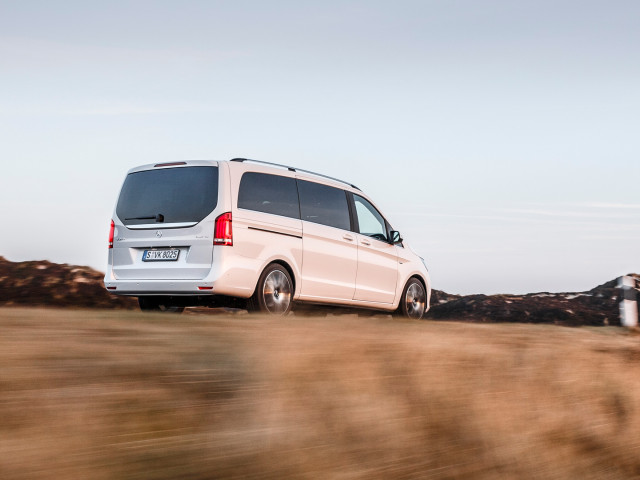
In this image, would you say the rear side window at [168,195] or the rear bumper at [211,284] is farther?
the rear side window at [168,195]

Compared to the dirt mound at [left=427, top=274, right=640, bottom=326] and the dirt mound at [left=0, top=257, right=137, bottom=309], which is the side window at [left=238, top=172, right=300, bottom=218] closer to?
the dirt mound at [left=0, top=257, right=137, bottom=309]

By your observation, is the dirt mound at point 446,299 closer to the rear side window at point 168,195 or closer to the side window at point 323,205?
the side window at point 323,205

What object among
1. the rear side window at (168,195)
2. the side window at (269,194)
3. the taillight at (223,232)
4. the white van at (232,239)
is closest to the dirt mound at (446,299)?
the white van at (232,239)

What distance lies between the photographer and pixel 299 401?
3674 millimetres

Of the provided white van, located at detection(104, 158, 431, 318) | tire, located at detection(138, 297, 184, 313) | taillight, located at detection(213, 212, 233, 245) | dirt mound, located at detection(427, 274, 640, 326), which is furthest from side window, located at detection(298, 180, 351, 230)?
dirt mound, located at detection(427, 274, 640, 326)

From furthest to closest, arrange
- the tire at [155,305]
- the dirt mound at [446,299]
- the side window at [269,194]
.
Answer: the dirt mound at [446,299]
the tire at [155,305]
the side window at [269,194]

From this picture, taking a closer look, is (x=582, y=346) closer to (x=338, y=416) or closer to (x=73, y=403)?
(x=338, y=416)

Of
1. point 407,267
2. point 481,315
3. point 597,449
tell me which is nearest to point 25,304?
point 407,267

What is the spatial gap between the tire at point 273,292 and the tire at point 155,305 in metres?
1.20

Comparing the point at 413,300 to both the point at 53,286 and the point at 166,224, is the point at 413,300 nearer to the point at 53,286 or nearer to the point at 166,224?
the point at 166,224

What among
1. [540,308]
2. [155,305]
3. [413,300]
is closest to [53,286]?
[155,305]

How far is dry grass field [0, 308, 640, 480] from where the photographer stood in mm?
2924

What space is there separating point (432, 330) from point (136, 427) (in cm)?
302

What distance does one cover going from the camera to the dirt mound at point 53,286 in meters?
13.2
